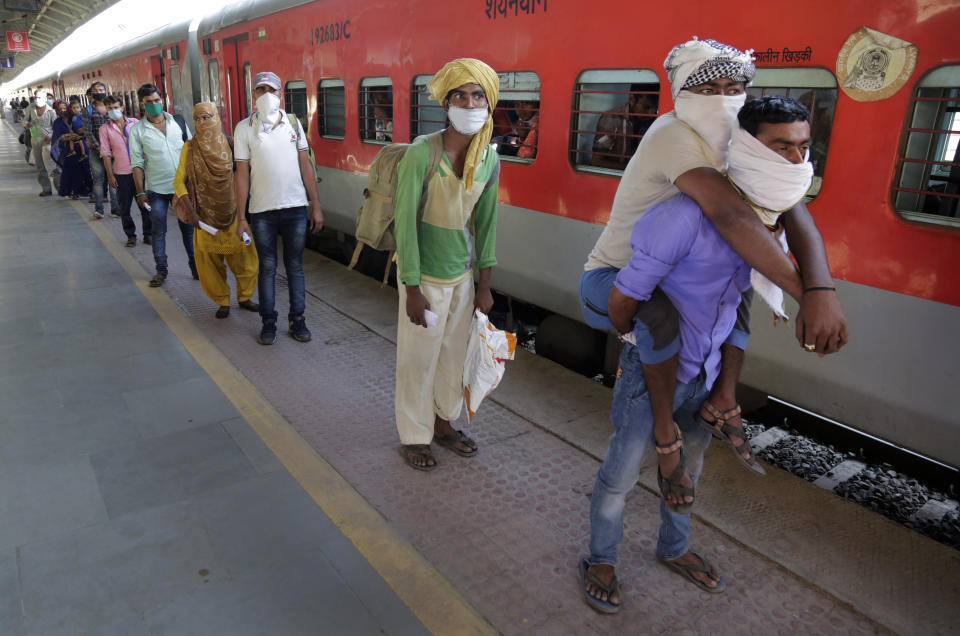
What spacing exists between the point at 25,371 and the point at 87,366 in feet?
1.20

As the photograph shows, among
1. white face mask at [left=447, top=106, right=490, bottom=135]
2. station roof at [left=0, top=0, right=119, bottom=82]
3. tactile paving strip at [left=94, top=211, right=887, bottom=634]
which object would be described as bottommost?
tactile paving strip at [left=94, top=211, right=887, bottom=634]

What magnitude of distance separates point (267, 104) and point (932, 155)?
A: 391cm

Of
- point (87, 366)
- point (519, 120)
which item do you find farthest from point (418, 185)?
point (87, 366)

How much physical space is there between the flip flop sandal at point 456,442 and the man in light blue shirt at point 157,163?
3.89m

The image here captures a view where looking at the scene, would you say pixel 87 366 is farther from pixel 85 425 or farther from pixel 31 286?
pixel 31 286

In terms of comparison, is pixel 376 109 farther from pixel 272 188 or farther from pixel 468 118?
pixel 468 118

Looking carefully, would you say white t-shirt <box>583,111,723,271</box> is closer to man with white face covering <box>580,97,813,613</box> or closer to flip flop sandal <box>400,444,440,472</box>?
man with white face covering <box>580,97,813,613</box>

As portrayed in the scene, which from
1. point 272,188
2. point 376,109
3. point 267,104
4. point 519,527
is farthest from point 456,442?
point 376,109

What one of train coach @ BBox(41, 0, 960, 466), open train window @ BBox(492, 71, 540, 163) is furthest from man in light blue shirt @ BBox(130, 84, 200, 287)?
open train window @ BBox(492, 71, 540, 163)

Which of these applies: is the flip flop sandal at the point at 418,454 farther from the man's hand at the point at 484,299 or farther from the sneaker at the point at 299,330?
the sneaker at the point at 299,330

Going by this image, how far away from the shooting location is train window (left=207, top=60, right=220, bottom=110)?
32.4 ft

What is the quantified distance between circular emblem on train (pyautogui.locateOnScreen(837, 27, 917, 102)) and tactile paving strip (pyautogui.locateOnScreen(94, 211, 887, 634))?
79.4 inches

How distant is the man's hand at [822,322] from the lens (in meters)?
1.77

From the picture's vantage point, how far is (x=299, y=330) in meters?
5.12
